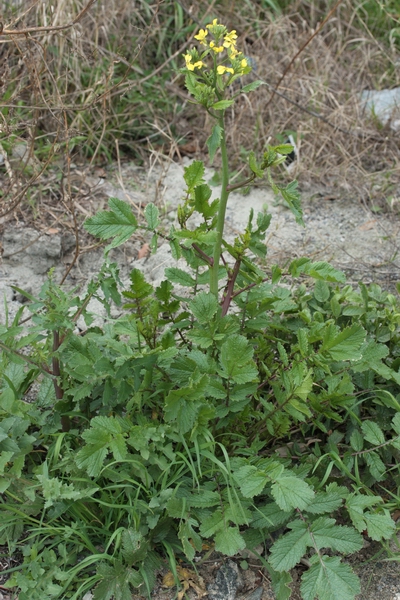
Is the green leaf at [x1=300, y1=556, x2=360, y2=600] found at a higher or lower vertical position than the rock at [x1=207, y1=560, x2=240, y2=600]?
higher

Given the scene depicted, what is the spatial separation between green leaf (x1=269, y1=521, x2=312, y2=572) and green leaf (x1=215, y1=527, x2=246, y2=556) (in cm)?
10

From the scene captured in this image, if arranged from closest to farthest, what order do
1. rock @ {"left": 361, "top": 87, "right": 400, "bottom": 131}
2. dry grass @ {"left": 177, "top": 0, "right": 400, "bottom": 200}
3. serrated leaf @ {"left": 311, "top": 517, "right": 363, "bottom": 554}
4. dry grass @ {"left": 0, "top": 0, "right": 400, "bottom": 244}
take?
serrated leaf @ {"left": 311, "top": 517, "right": 363, "bottom": 554}
dry grass @ {"left": 0, "top": 0, "right": 400, "bottom": 244}
dry grass @ {"left": 177, "top": 0, "right": 400, "bottom": 200}
rock @ {"left": 361, "top": 87, "right": 400, "bottom": 131}

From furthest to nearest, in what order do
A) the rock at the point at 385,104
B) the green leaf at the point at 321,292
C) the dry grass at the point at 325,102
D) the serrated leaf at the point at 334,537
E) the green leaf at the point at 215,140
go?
the rock at the point at 385,104
the dry grass at the point at 325,102
the green leaf at the point at 321,292
the serrated leaf at the point at 334,537
the green leaf at the point at 215,140

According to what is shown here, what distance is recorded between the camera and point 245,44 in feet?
14.0

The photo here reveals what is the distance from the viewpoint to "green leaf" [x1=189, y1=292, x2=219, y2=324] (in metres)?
1.97

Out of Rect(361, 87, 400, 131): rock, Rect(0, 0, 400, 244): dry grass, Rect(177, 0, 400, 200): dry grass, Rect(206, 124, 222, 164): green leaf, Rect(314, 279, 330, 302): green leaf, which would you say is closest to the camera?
Rect(206, 124, 222, 164): green leaf

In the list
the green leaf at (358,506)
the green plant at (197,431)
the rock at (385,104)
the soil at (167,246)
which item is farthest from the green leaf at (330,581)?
the rock at (385,104)

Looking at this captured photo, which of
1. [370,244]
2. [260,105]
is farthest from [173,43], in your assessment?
[370,244]

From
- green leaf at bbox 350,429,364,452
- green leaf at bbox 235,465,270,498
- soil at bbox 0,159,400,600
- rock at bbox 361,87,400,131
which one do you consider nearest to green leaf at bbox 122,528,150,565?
green leaf at bbox 235,465,270,498

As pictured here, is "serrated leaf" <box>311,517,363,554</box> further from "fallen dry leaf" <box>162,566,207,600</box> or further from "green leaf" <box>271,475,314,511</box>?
"fallen dry leaf" <box>162,566,207,600</box>

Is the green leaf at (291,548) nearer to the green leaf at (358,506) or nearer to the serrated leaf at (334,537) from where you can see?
the serrated leaf at (334,537)

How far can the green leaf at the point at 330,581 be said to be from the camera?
68.2 inches

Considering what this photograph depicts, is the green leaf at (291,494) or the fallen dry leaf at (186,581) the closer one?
the green leaf at (291,494)

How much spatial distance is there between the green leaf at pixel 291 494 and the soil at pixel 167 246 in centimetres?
139
